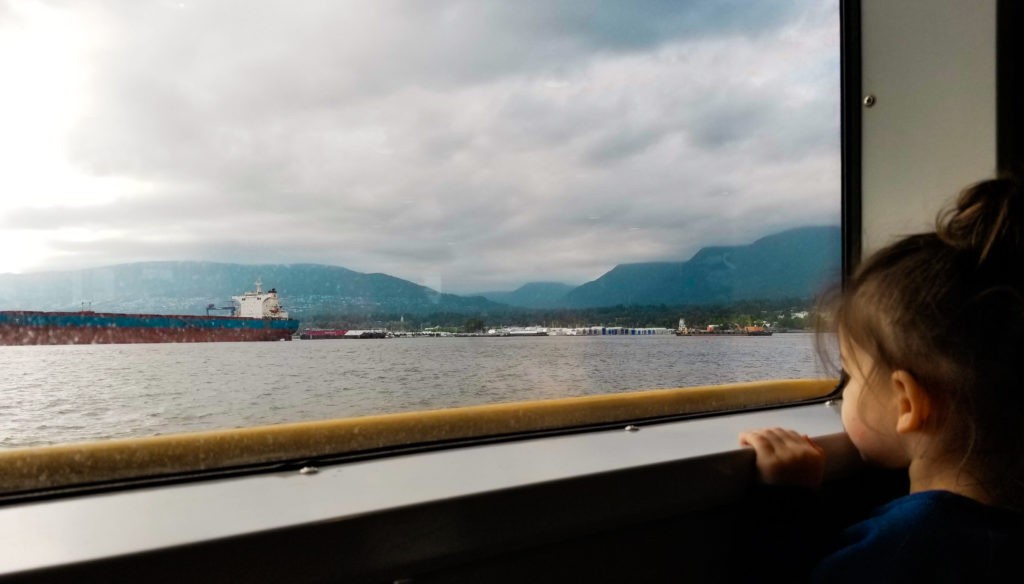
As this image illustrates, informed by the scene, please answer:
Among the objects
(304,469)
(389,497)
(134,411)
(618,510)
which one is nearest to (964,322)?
(618,510)

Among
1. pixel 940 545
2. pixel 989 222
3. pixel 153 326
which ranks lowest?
pixel 940 545

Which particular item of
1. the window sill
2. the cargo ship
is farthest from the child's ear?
the cargo ship

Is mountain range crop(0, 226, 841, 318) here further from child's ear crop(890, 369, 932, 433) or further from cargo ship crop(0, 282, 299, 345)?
child's ear crop(890, 369, 932, 433)

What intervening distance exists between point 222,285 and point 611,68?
0.99 meters

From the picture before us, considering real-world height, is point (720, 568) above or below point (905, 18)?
below

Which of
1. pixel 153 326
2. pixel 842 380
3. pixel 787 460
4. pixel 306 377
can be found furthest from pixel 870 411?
pixel 153 326

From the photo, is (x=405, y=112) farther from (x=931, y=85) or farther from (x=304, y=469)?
(x=931, y=85)

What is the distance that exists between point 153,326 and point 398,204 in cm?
51

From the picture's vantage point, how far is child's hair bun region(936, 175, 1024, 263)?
90 centimetres

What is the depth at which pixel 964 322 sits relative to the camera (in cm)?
90

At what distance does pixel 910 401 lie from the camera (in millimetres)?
949

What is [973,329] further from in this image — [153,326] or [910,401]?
[153,326]

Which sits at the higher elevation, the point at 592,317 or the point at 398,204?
the point at 398,204

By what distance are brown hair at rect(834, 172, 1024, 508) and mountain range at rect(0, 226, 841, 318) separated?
0.87 ft
